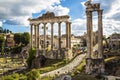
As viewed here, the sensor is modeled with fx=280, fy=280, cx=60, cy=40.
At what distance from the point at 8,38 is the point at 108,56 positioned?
98.9 meters

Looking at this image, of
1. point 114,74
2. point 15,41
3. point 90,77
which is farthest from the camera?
point 15,41

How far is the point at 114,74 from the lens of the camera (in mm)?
51875

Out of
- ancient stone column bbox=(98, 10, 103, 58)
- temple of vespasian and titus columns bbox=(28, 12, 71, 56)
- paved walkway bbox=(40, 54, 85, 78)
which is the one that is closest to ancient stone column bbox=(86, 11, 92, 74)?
ancient stone column bbox=(98, 10, 103, 58)

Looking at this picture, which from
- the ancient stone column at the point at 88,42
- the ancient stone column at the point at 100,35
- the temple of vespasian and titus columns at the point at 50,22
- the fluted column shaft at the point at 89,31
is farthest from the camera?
the temple of vespasian and titus columns at the point at 50,22

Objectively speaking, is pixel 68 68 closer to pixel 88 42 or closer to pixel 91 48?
pixel 91 48

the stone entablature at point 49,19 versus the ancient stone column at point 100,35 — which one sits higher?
the stone entablature at point 49,19

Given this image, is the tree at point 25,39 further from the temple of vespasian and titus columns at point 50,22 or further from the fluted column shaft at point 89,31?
the fluted column shaft at point 89,31

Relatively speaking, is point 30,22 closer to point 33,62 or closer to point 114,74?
point 33,62

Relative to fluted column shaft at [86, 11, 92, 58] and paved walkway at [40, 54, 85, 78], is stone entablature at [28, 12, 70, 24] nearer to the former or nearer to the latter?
paved walkway at [40, 54, 85, 78]

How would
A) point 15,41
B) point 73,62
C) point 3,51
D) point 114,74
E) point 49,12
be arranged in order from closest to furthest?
point 114,74 < point 73,62 < point 49,12 < point 3,51 < point 15,41

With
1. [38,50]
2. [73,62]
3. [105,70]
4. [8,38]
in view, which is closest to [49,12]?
[38,50]

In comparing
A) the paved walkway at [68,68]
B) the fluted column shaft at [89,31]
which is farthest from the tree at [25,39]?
the fluted column shaft at [89,31]

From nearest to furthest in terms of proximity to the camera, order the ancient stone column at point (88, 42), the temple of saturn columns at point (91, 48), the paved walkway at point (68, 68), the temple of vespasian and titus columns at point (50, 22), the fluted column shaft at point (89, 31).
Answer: the temple of saturn columns at point (91, 48), the ancient stone column at point (88, 42), the fluted column shaft at point (89, 31), the paved walkway at point (68, 68), the temple of vespasian and titus columns at point (50, 22)

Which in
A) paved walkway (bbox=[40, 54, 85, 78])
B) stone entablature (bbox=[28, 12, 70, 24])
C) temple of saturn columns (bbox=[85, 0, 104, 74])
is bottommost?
paved walkway (bbox=[40, 54, 85, 78])
